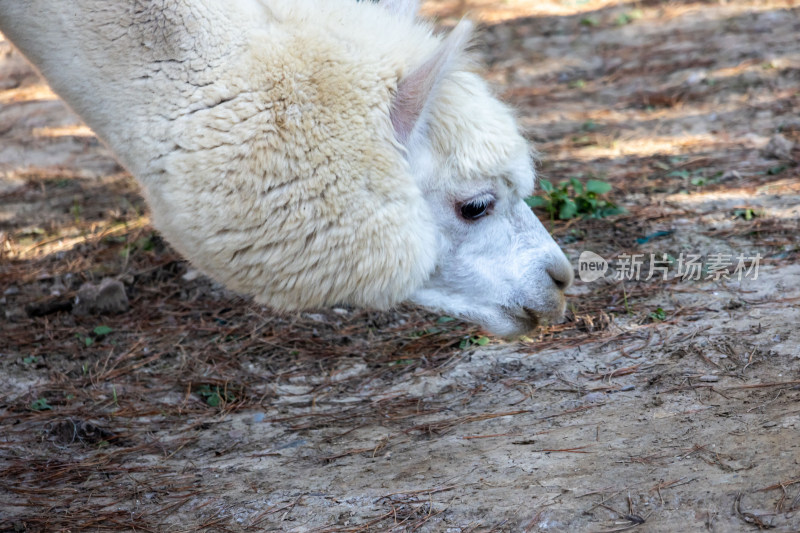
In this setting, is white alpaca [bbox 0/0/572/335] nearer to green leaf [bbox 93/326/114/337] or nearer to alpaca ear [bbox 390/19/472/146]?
alpaca ear [bbox 390/19/472/146]

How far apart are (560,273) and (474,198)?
48 centimetres

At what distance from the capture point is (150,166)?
2557 mm

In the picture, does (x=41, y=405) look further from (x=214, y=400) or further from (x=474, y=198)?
(x=474, y=198)

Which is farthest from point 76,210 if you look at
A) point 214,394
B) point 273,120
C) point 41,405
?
point 273,120

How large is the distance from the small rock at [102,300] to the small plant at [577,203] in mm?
2471

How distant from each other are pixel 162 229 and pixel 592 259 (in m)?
2.59

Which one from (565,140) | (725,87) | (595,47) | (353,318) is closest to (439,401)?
(353,318)

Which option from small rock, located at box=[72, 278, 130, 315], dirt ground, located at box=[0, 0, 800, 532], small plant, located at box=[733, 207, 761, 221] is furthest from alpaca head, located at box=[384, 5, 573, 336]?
small rock, located at box=[72, 278, 130, 315]

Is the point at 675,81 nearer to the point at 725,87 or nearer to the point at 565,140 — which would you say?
the point at 725,87

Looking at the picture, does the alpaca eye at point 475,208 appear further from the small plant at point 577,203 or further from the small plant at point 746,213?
the small plant at point 746,213

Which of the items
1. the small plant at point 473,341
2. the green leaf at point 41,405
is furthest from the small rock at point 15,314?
the small plant at point 473,341

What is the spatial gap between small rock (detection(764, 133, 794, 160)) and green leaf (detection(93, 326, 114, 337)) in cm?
441

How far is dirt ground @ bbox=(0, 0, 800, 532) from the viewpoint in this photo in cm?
268

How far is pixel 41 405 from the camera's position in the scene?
3703 mm
